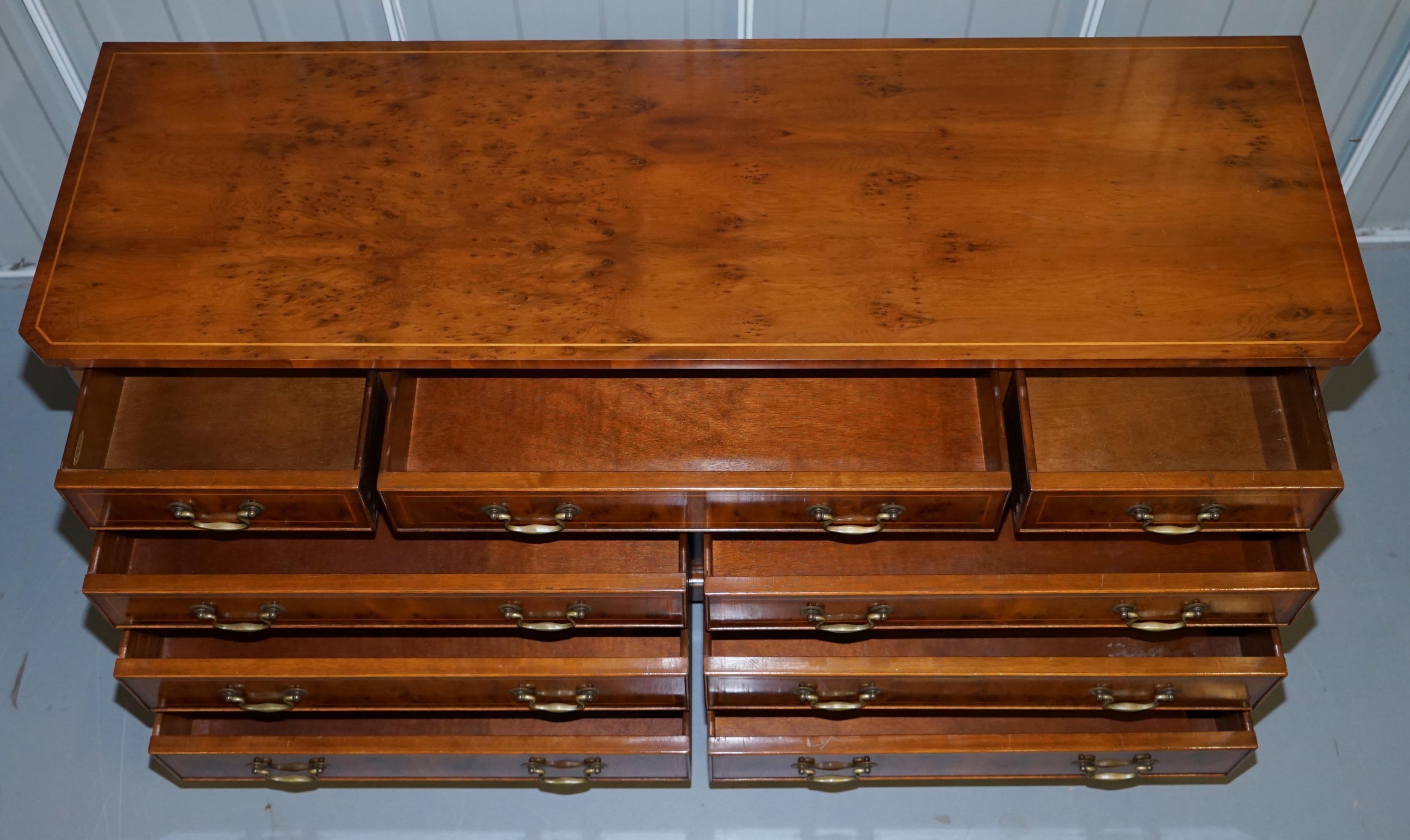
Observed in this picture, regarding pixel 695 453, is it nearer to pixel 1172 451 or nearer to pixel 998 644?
pixel 998 644

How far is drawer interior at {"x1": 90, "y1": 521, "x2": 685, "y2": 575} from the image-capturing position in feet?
5.66

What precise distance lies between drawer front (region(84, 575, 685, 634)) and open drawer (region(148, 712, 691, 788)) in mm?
→ 214

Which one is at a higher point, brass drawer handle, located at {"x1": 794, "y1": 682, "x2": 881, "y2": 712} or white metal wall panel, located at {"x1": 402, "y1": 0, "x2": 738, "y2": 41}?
white metal wall panel, located at {"x1": 402, "y1": 0, "x2": 738, "y2": 41}

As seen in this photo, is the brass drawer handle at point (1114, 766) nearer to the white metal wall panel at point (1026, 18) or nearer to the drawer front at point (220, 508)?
the drawer front at point (220, 508)

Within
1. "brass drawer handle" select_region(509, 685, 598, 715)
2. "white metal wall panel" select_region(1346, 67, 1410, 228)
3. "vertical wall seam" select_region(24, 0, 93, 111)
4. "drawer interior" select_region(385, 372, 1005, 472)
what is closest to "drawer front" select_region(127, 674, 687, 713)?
"brass drawer handle" select_region(509, 685, 598, 715)

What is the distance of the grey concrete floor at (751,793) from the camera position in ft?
6.48

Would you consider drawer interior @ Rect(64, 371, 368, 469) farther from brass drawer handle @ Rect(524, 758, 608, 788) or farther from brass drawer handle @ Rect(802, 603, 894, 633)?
brass drawer handle @ Rect(802, 603, 894, 633)

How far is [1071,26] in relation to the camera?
2.20m

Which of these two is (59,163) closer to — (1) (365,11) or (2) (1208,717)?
(1) (365,11)

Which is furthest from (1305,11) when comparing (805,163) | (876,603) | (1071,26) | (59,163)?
(59,163)

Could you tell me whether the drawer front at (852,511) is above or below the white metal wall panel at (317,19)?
below

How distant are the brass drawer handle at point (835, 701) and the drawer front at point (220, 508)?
0.66 metres

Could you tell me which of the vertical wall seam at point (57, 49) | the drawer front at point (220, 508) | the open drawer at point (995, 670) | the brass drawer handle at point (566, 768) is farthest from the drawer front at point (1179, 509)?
the vertical wall seam at point (57, 49)

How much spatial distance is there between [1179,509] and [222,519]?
1.25 metres
